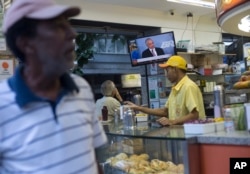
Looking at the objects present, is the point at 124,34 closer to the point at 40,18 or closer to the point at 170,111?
the point at 170,111

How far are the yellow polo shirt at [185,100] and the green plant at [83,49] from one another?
3.30 m

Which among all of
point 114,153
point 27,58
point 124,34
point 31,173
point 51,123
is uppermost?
point 124,34

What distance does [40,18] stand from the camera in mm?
1291

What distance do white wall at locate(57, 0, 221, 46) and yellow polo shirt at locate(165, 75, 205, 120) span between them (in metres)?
3.15


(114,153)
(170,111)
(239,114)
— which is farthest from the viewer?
(170,111)

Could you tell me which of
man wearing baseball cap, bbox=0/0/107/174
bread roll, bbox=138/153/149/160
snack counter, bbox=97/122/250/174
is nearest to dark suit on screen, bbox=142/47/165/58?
snack counter, bbox=97/122/250/174

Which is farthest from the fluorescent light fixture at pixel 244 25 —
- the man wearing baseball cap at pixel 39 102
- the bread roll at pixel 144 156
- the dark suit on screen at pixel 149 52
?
the man wearing baseball cap at pixel 39 102

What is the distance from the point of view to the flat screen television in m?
7.00

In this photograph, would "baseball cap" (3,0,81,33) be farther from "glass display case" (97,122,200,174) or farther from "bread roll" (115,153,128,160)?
"bread roll" (115,153,128,160)

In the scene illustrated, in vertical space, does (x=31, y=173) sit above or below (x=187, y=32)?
below

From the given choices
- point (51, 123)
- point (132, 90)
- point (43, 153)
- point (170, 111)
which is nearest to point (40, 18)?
point (51, 123)

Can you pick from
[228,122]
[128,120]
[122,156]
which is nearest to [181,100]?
[128,120]

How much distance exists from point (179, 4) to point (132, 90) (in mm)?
2635

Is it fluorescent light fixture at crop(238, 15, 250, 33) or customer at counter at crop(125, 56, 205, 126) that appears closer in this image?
customer at counter at crop(125, 56, 205, 126)
